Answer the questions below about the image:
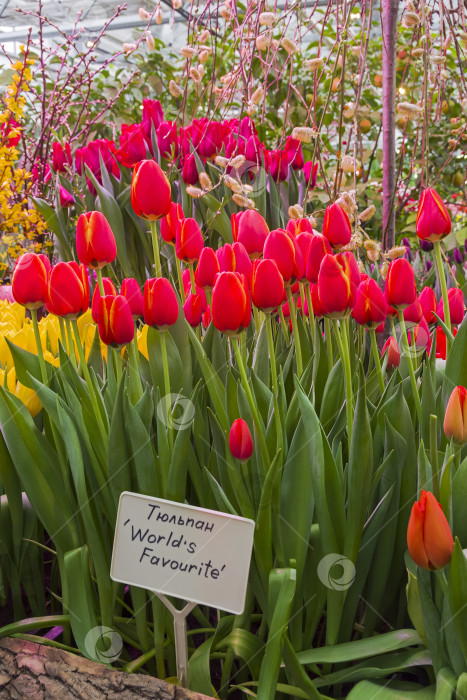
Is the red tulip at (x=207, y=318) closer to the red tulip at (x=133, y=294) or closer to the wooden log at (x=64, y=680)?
the red tulip at (x=133, y=294)

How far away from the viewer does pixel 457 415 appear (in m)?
0.53

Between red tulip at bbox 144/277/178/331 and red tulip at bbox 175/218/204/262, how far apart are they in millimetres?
163

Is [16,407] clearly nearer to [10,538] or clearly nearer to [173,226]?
[10,538]

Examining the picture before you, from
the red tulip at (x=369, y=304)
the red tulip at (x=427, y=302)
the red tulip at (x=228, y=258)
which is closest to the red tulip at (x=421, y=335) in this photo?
the red tulip at (x=427, y=302)

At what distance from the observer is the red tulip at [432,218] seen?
65cm

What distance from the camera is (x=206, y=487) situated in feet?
2.38

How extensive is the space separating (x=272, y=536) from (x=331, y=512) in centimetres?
6

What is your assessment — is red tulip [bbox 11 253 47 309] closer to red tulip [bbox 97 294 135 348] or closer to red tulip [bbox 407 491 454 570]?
red tulip [bbox 97 294 135 348]

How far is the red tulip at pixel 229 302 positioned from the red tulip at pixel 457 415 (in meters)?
0.20

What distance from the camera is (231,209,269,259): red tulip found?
2.46 ft

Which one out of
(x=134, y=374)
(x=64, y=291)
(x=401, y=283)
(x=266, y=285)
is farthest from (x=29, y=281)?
(x=401, y=283)

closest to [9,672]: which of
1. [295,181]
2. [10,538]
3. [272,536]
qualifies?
[10,538]

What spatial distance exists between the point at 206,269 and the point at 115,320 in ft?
0.53

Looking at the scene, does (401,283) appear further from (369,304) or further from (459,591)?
(459,591)
